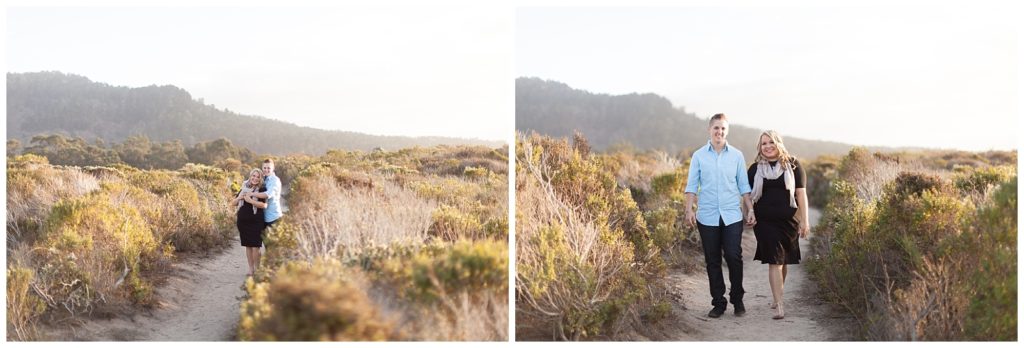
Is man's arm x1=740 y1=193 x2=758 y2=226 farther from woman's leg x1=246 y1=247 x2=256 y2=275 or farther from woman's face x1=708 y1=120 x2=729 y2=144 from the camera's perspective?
woman's leg x1=246 y1=247 x2=256 y2=275

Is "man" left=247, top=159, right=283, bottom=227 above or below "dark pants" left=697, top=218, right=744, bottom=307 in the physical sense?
above

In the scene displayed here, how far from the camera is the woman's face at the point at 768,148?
191 inches

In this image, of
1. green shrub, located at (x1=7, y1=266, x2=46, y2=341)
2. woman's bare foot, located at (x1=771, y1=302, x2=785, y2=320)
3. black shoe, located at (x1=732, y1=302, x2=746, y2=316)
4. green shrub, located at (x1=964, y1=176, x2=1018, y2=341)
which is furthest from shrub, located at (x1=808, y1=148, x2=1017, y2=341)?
green shrub, located at (x1=7, y1=266, x2=46, y2=341)

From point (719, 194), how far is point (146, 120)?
443 centimetres

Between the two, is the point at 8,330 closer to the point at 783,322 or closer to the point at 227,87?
the point at 227,87

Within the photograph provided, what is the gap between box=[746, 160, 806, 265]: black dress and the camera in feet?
16.1

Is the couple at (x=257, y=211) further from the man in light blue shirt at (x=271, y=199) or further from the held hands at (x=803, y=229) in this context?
the held hands at (x=803, y=229)

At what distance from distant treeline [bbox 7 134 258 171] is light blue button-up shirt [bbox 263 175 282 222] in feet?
3.17

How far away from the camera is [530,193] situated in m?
5.11

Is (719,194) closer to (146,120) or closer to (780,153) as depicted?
(780,153)

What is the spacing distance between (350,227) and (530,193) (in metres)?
1.20

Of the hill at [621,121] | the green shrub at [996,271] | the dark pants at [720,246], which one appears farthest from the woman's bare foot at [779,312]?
the hill at [621,121]

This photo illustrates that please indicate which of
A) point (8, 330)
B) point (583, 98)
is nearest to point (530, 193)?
point (8, 330)

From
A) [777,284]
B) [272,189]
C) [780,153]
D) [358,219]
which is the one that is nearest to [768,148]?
[780,153]
